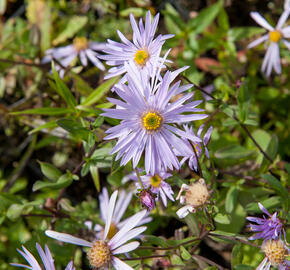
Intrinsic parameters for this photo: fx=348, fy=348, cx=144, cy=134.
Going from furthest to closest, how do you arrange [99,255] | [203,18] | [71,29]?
[71,29]
[203,18]
[99,255]

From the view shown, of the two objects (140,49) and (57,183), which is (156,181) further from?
(140,49)

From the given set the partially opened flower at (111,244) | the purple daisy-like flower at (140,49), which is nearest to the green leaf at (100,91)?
the purple daisy-like flower at (140,49)

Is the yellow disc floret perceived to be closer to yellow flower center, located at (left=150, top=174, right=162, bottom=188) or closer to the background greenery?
the background greenery

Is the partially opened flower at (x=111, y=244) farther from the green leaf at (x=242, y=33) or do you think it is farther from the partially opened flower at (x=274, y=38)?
the green leaf at (x=242, y=33)

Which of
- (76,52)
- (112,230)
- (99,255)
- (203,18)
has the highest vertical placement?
(203,18)

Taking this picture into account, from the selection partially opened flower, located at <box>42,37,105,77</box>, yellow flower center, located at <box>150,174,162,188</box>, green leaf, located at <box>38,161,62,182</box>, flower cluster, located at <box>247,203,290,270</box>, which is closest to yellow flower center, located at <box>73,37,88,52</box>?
partially opened flower, located at <box>42,37,105,77</box>

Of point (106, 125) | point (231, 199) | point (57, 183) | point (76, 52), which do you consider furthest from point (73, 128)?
point (76, 52)

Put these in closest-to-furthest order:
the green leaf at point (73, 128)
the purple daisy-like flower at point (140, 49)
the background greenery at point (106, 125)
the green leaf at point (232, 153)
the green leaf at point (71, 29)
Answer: the purple daisy-like flower at point (140, 49) → the green leaf at point (73, 128) → the background greenery at point (106, 125) → the green leaf at point (232, 153) → the green leaf at point (71, 29)
